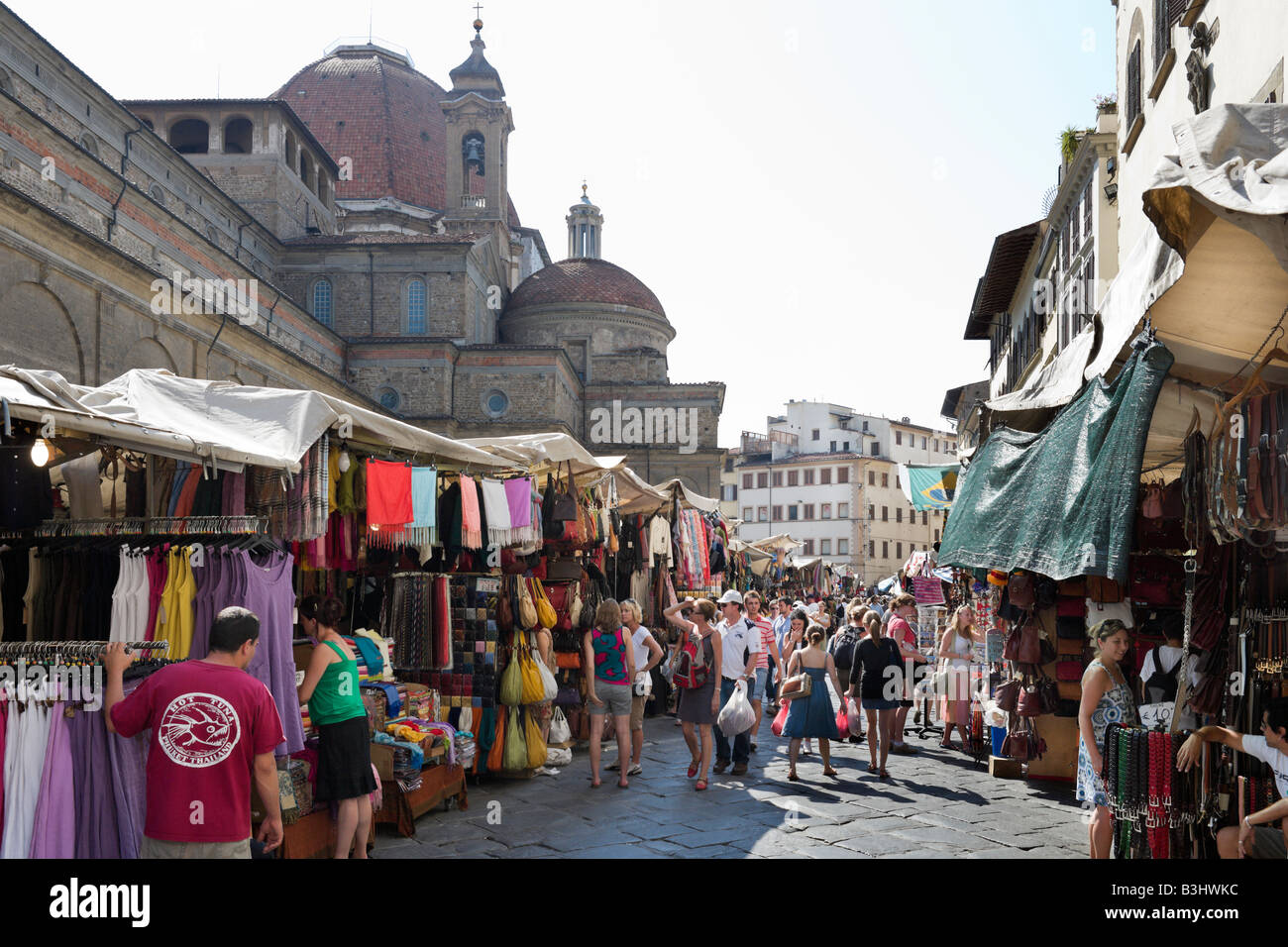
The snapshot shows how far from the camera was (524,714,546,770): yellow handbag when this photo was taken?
8719 millimetres

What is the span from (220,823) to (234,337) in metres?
21.1

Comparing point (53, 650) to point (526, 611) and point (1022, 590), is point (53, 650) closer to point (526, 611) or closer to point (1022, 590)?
point (526, 611)

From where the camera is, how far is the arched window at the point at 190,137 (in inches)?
1427

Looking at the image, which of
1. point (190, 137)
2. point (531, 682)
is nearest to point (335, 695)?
point (531, 682)

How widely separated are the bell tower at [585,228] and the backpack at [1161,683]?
49.7 metres

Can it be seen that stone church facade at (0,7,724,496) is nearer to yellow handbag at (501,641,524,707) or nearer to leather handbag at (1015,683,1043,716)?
yellow handbag at (501,641,524,707)

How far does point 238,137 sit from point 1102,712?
121 feet

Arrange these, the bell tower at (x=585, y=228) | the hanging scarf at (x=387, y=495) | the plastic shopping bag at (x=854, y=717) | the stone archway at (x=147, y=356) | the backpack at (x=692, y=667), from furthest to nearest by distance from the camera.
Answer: the bell tower at (x=585, y=228) → the stone archway at (x=147, y=356) → the plastic shopping bag at (x=854, y=717) → the backpack at (x=692, y=667) → the hanging scarf at (x=387, y=495)

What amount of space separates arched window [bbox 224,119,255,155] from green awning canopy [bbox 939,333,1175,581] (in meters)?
35.1

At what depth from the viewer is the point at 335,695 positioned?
18.7ft

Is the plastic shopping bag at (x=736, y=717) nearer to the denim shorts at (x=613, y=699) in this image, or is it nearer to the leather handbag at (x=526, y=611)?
the denim shorts at (x=613, y=699)

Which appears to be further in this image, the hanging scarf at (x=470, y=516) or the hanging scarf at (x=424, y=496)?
the hanging scarf at (x=470, y=516)

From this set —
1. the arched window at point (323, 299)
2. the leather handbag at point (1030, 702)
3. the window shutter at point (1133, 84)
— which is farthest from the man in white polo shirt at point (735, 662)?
the arched window at point (323, 299)
